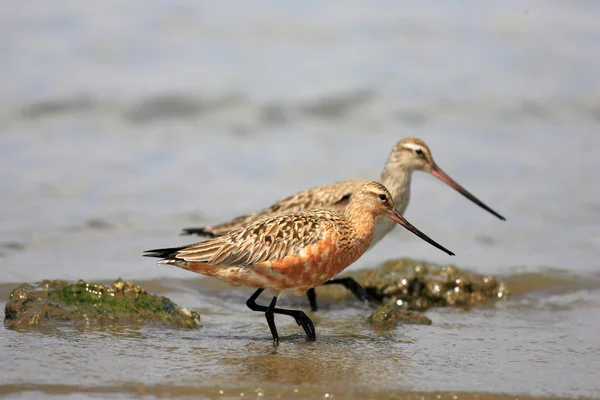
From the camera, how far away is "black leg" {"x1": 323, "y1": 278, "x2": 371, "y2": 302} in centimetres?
811

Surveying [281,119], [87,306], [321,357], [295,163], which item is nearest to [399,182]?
[295,163]

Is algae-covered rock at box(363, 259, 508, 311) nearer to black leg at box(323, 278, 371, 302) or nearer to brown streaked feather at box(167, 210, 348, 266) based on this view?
black leg at box(323, 278, 371, 302)

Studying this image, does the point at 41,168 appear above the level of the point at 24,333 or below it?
above

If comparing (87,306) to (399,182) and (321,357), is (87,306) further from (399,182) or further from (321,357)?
(399,182)

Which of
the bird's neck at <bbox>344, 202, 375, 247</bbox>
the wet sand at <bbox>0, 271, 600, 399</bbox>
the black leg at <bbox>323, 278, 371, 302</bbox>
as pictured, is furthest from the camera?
the black leg at <bbox>323, 278, 371, 302</bbox>

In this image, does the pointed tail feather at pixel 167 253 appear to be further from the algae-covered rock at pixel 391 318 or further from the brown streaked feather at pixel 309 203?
the brown streaked feather at pixel 309 203

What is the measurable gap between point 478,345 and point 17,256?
4.21 meters

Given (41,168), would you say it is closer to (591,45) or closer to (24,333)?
(24,333)

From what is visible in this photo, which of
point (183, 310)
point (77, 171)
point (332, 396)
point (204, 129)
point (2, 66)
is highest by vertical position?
point (2, 66)

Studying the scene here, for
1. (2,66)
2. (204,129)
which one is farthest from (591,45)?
(2,66)

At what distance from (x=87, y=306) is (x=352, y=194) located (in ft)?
8.16

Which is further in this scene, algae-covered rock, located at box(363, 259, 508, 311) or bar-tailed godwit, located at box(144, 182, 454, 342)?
algae-covered rock, located at box(363, 259, 508, 311)

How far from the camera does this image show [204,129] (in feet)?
43.8

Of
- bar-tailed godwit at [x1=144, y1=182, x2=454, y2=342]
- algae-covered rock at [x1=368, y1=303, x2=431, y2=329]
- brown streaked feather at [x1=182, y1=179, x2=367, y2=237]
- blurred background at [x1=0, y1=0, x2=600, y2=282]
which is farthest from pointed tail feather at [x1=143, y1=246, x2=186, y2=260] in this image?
blurred background at [x1=0, y1=0, x2=600, y2=282]
